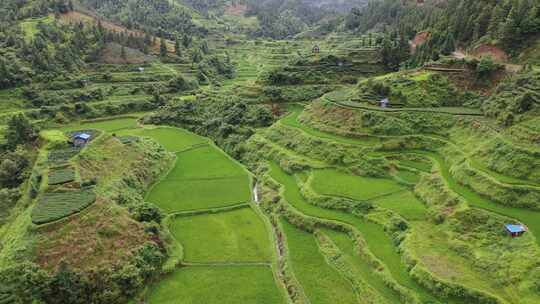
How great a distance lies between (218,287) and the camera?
24.6 metres

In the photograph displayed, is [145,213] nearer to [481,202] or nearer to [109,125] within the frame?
[481,202]

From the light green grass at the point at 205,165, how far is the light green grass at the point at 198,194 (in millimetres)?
1447

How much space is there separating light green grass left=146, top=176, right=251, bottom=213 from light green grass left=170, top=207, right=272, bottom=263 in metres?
1.69

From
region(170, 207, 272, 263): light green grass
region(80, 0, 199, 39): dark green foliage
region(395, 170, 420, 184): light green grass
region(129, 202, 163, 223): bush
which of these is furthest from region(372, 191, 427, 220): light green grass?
region(80, 0, 199, 39): dark green foliage

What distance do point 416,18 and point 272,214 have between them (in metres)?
75.7

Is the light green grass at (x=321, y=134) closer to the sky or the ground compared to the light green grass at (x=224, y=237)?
closer to the sky

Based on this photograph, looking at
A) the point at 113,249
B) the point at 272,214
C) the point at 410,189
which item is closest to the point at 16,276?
the point at 113,249

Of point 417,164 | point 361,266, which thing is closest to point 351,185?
point 417,164

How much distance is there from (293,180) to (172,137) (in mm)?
22965

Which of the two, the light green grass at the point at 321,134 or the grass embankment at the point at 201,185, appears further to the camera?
the light green grass at the point at 321,134

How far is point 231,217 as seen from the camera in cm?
3325

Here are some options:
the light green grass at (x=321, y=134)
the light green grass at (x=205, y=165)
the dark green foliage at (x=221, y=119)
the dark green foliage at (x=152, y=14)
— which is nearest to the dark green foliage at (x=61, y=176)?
the light green grass at (x=205, y=165)

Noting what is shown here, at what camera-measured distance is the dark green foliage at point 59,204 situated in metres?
26.1

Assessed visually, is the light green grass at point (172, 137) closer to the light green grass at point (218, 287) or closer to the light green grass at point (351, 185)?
the light green grass at point (351, 185)
